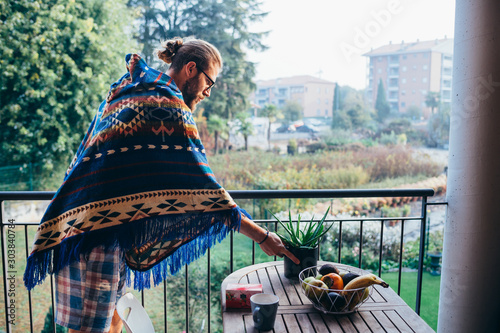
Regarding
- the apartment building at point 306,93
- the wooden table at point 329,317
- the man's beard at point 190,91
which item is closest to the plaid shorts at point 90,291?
the wooden table at point 329,317

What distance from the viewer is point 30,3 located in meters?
7.32

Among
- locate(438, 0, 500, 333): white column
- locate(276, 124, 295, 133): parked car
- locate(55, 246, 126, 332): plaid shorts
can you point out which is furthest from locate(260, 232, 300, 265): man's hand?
locate(276, 124, 295, 133): parked car

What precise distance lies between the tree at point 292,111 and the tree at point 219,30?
131 cm

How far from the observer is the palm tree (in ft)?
37.3

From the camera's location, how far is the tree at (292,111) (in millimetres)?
11969

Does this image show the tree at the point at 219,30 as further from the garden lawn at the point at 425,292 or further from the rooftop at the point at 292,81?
the garden lawn at the point at 425,292

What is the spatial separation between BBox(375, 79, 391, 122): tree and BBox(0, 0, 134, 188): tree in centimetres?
720

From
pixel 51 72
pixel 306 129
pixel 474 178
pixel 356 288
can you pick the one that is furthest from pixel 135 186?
pixel 306 129

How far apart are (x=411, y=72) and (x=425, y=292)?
817cm

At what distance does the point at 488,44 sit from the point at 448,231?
927 millimetres

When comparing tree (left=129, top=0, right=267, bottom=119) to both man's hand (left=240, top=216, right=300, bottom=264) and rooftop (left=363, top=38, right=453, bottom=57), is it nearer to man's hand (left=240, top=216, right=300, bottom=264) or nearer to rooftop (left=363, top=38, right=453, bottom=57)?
rooftop (left=363, top=38, right=453, bottom=57)

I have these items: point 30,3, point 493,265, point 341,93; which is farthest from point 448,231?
point 341,93

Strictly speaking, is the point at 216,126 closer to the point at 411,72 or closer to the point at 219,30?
the point at 219,30

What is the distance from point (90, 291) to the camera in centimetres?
119
